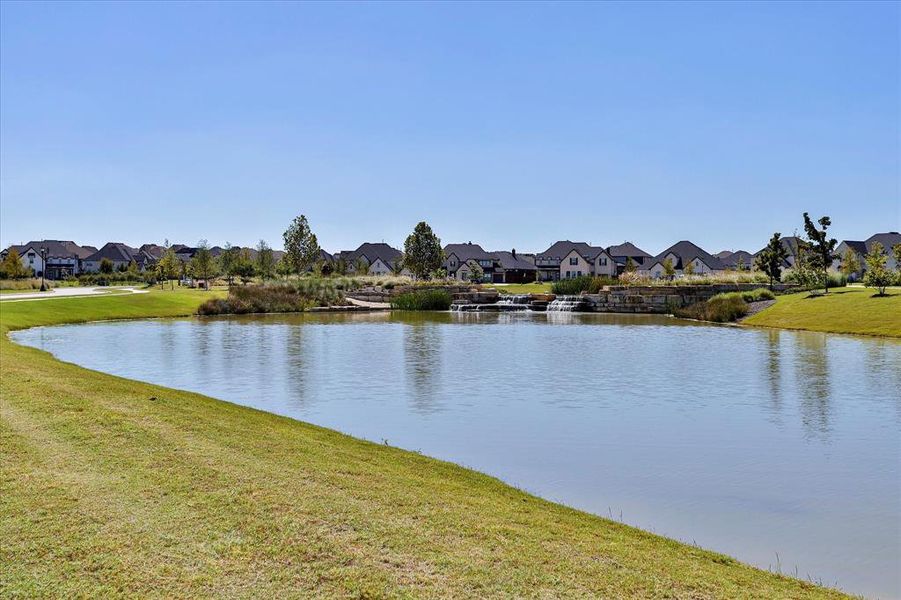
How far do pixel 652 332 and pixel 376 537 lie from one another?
3018 centimetres

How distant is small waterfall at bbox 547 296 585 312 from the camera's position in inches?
2146

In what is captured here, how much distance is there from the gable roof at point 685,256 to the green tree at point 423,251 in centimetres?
3668

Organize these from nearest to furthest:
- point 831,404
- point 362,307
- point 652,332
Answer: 1. point 831,404
2. point 652,332
3. point 362,307

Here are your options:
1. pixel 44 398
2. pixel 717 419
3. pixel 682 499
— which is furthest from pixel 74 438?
pixel 717 419

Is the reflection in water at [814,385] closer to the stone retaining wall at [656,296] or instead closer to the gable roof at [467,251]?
the stone retaining wall at [656,296]

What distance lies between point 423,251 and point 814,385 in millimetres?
71190

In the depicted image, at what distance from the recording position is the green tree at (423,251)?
87375 millimetres

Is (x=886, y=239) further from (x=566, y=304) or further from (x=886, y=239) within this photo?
(x=566, y=304)

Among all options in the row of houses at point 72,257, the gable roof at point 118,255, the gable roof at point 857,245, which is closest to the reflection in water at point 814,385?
the gable roof at point 857,245

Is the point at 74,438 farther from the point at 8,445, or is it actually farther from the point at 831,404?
the point at 831,404

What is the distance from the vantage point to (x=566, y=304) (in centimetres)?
5547

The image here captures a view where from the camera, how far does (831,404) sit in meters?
15.2

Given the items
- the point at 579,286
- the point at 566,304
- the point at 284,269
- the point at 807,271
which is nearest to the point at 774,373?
the point at 807,271

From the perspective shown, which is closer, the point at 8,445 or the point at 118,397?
the point at 8,445
